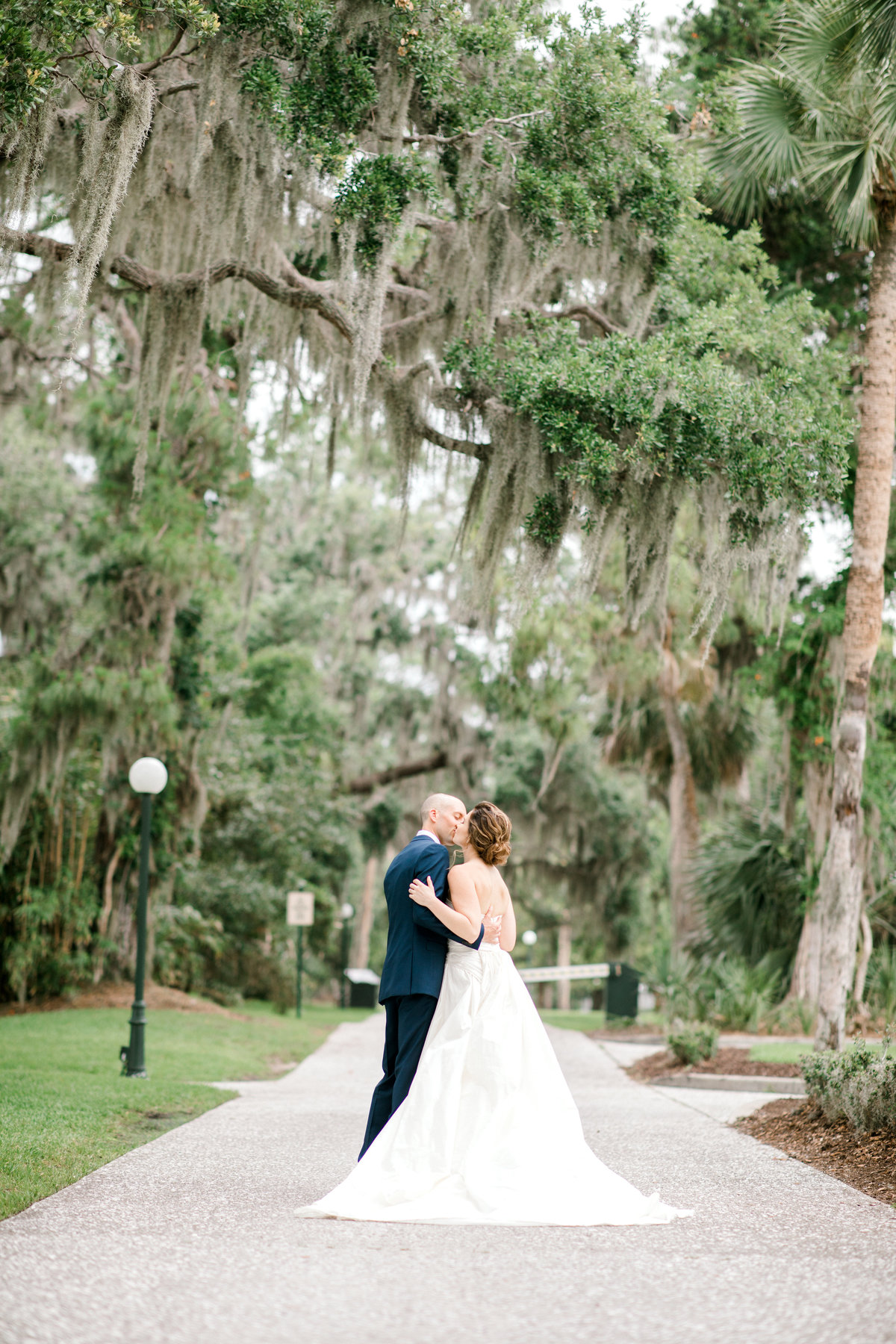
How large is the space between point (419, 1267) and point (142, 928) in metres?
6.53

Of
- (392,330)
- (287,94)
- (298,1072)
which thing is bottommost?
(298,1072)

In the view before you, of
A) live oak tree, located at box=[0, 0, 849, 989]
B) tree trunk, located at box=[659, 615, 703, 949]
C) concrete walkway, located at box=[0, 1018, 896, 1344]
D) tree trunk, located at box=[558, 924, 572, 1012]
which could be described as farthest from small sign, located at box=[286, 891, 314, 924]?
tree trunk, located at box=[558, 924, 572, 1012]

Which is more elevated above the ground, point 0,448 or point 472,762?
point 0,448

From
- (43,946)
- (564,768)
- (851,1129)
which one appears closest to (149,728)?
(43,946)

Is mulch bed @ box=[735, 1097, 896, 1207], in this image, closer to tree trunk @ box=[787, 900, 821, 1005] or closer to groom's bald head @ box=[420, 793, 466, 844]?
groom's bald head @ box=[420, 793, 466, 844]

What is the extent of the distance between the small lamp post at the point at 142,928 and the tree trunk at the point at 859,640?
17.6ft

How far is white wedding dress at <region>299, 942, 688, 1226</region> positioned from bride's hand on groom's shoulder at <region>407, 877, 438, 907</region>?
0.29 m

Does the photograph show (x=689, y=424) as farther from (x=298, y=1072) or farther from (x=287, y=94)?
(x=298, y=1072)

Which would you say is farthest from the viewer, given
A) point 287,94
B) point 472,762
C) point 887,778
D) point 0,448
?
point 472,762

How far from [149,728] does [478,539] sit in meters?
6.38

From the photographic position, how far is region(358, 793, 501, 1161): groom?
5230 millimetres

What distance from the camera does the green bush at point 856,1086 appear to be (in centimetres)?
650

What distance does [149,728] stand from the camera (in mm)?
15094

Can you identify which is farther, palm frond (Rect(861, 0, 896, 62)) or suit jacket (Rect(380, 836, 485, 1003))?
palm frond (Rect(861, 0, 896, 62))
